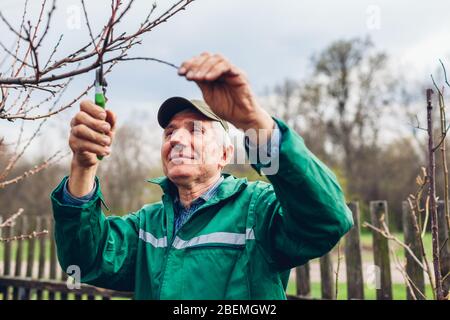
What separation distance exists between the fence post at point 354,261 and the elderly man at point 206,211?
2.56m

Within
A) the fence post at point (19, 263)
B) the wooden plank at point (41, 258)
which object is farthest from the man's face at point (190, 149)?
the wooden plank at point (41, 258)

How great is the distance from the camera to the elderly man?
62.2 inches

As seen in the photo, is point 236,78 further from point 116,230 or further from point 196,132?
point 116,230

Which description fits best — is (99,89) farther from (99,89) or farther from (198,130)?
(198,130)

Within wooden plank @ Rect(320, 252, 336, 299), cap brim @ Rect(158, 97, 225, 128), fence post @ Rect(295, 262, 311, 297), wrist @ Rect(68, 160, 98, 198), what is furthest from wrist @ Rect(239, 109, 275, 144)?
fence post @ Rect(295, 262, 311, 297)

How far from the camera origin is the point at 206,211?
206cm

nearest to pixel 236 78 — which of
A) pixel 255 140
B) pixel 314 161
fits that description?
pixel 255 140

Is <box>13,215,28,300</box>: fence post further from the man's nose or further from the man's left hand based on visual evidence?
the man's left hand

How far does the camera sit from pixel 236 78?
146cm

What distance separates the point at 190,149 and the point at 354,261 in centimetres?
298

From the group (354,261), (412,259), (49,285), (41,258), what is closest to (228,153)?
(412,259)

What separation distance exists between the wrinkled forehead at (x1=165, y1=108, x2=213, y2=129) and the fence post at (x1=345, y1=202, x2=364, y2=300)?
2722 mm

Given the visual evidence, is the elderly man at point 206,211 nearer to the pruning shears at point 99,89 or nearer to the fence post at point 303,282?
the pruning shears at point 99,89
